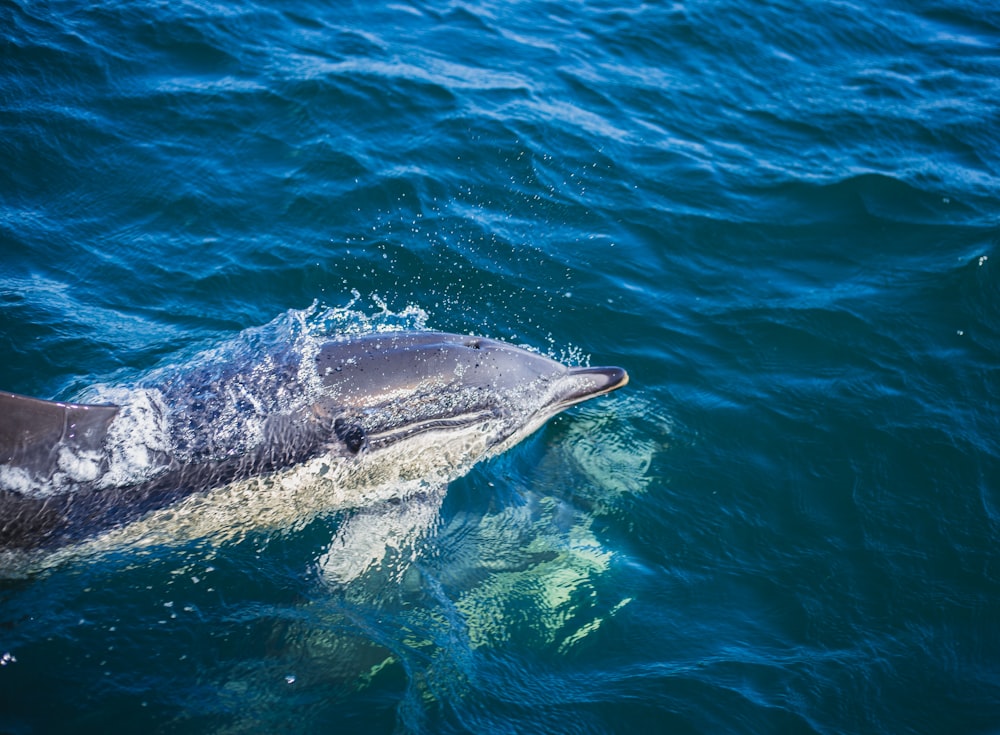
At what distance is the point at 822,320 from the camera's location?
11484mm

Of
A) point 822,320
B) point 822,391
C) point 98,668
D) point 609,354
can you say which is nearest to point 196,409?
point 98,668

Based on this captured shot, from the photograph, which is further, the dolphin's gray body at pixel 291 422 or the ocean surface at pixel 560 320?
the ocean surface at pixel 560 320

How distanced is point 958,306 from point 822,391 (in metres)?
2.74

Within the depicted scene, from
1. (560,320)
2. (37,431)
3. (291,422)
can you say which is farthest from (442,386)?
(37,431)

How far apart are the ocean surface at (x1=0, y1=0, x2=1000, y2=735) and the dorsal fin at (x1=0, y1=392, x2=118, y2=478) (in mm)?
944

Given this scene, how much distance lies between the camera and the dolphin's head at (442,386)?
26.8ft

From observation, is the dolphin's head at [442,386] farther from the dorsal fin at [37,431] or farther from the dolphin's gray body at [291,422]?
the dorsal fin at [37,431]

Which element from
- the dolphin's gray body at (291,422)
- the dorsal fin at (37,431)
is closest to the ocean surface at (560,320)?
the dolphin's gray body at (291,422)

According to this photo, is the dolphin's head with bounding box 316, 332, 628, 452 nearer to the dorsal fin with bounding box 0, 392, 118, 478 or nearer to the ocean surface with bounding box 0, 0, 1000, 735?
the ocean surface with bounding box 0, 0, 1000, 735

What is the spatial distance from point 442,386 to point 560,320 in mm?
3076

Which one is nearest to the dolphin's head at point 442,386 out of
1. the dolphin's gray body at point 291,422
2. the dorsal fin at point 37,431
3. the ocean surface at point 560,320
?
the dolphin's gray body at point 291,422

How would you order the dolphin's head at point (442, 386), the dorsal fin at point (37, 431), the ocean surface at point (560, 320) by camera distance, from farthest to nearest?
the dolphin's head at point (442, 386)
the ocean surface at point (560, 320)
the dorsal fin at point (37, 431)

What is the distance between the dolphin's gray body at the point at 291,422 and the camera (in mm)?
7043

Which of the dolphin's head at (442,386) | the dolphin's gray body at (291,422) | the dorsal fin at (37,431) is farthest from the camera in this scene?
the dolphin's head at (442,386)
